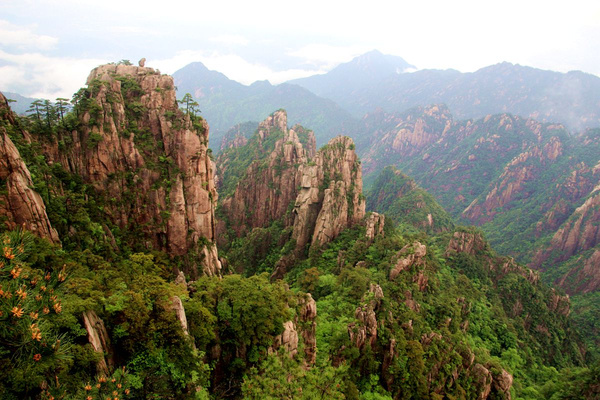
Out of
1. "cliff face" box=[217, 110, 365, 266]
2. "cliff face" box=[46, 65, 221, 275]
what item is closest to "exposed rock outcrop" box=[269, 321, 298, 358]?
"cliff face" box=[46, 65, 221, 275]

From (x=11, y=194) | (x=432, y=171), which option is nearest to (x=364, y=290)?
(x=11, y=194)

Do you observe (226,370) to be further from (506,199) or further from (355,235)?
(506,199)

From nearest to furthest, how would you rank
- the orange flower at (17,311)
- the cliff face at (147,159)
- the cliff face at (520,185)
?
the orange flower at (17,311) → the cliff face at (147,159) → the cliff face at (520,185)

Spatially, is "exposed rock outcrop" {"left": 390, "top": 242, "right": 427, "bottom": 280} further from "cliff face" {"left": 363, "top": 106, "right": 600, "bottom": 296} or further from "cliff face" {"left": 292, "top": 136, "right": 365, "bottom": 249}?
"cliff face" {"left": 363, "top": 106, "right": 600, "bottom": 296}

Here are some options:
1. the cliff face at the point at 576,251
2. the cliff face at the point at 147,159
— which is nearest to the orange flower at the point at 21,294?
the cliff face at the point at 147,159

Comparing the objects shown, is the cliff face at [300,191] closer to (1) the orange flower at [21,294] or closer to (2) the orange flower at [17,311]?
(1) the orange flower at [21,294]

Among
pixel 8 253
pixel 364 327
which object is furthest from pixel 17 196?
A: pixel 364 327
